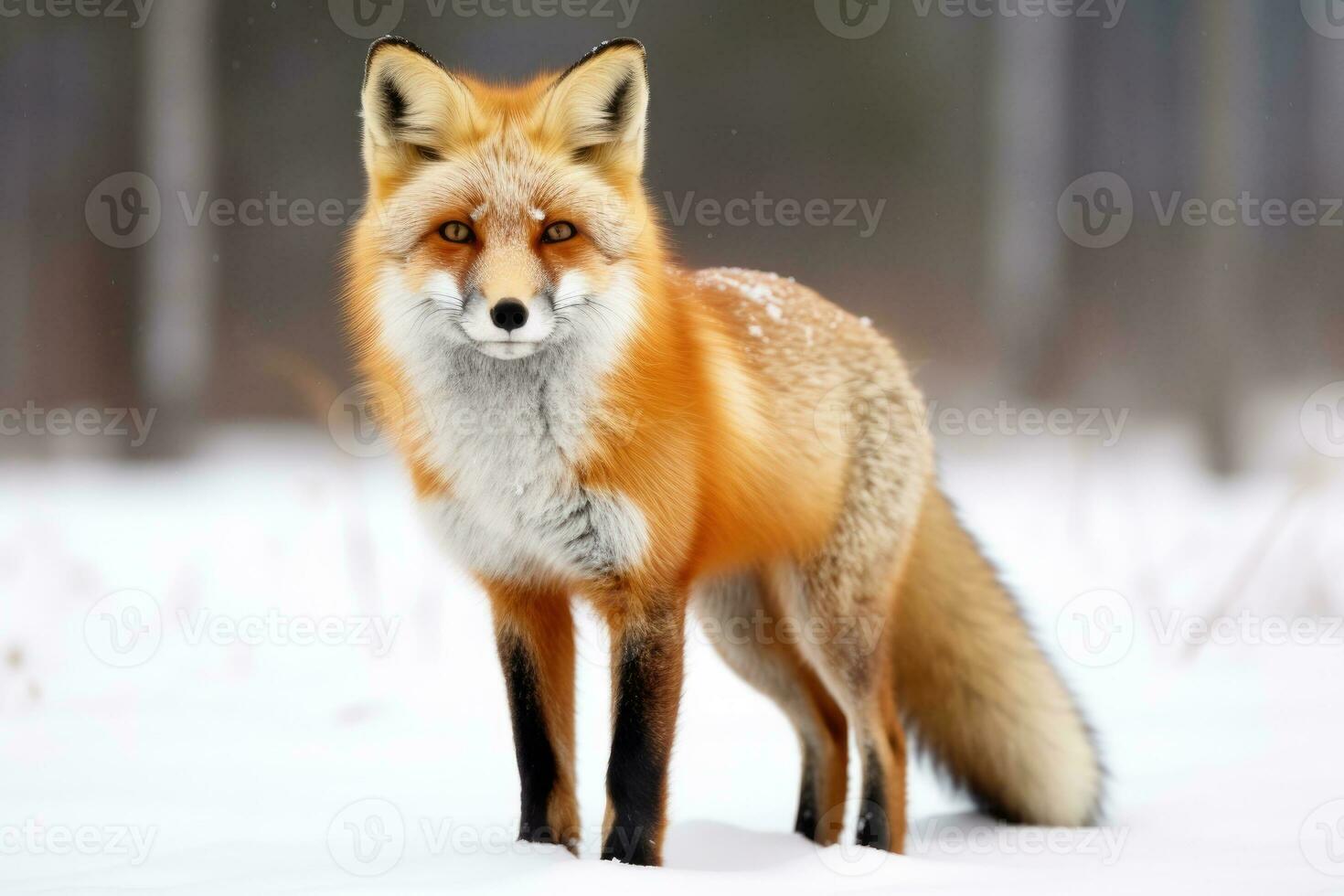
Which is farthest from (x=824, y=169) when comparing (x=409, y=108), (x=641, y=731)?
(x=641, y=731)

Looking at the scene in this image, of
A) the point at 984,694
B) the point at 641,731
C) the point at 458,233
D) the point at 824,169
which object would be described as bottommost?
the point at 984,694

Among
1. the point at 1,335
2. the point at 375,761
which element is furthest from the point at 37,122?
the point at 375,761

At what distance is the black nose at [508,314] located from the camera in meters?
2.04

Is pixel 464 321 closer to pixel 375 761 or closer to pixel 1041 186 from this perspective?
pixel 375 761

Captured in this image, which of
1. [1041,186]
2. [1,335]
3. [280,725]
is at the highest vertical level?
[1041,186]

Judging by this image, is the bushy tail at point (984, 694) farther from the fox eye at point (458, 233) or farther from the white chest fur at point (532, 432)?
the fox eye at point (458, 233)

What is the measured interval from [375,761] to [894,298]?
609 cm

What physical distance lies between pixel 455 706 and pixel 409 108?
2247 millimetres

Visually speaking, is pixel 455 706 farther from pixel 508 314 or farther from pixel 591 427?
pixel 508 314

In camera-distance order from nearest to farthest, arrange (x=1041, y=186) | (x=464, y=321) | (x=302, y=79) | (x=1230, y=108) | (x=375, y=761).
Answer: (x=464, y=321), (x=375, y=761), (x=1230, y=108), (x=1041, y=186), (x=302, y=79)

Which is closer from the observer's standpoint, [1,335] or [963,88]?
[1,335]

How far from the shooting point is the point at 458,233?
2182mm

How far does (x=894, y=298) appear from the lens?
8.66 meters

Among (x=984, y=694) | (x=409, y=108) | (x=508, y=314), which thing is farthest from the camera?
(x=984, y=694)
